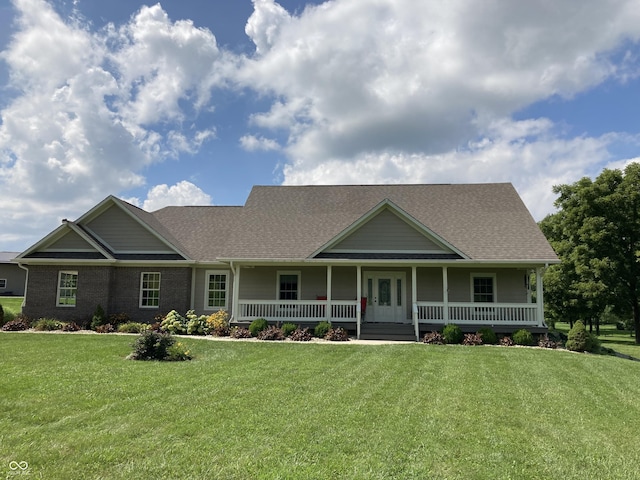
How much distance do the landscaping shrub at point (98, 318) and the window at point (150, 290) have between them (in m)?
1.68

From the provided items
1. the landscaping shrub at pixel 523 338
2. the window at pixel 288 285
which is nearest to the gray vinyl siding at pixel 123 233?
the window at pixel 288 285

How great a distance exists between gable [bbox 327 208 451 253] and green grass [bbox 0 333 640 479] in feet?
25.3

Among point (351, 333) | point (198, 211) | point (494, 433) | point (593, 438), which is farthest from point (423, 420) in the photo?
point (198, 211)

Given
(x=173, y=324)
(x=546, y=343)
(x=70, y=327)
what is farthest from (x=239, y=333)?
(x=546, y=343)

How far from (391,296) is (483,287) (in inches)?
169

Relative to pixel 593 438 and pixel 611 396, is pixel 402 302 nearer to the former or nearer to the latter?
pixel 611 396

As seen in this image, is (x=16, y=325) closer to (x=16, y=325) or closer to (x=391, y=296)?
(x=16, y=325)

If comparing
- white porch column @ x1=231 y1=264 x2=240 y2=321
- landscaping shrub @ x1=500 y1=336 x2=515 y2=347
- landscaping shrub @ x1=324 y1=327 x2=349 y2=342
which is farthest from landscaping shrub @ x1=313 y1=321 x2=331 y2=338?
landscaping shrub @ x1=500 y1=336 x2=515 y2=347

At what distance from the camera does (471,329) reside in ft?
58.4

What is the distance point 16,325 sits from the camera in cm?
1897

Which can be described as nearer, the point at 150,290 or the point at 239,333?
the point at 239,333

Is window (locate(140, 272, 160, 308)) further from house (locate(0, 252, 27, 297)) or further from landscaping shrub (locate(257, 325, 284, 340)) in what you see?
house (locate(0, 252, 27, 297))

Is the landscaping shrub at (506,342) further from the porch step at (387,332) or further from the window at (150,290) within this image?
the window at (150,290)

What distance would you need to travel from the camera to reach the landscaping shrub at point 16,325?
1878 cm
